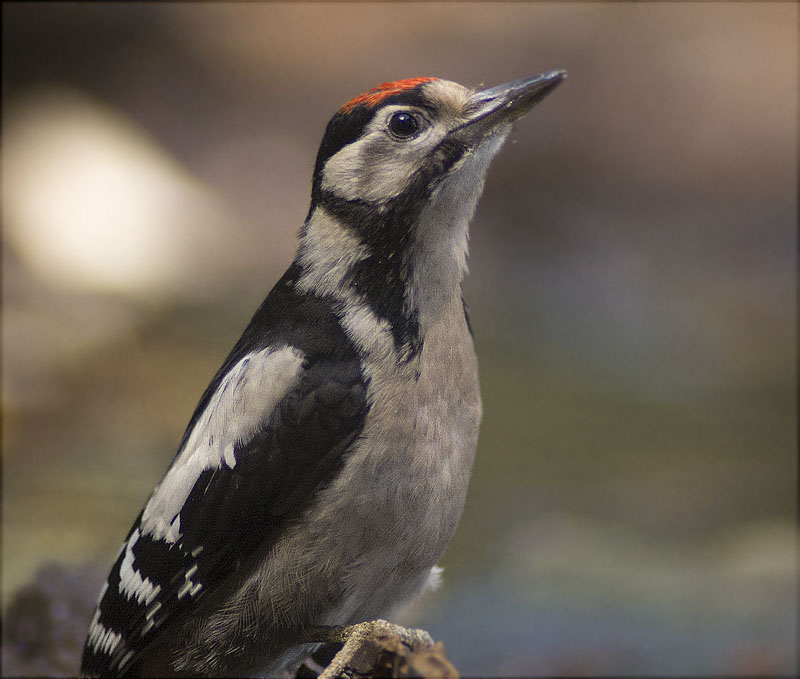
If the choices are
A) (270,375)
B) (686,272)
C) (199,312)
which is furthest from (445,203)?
(686,272)

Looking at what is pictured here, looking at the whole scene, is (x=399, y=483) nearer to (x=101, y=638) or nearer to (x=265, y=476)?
(x=265, y=476)

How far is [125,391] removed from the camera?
1692 millimetres

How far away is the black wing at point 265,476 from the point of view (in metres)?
0.82

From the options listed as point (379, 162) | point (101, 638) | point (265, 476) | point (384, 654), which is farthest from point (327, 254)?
point (101, 638)

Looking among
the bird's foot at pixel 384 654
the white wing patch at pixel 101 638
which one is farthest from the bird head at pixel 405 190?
the white wing patch at pixel 101 638

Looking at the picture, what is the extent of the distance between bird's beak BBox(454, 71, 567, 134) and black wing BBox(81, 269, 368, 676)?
24cm

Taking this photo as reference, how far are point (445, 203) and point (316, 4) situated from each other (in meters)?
1.08

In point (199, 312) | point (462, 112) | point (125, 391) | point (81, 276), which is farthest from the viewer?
point (81, 276)

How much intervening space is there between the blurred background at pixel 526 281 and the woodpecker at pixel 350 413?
44 centimetres

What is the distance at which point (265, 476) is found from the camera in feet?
2.73

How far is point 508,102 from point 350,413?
33 centimetres

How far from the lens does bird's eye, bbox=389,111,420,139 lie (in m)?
0.81

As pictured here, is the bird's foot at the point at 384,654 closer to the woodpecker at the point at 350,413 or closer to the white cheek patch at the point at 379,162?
the woodpecker at the point at 350,413

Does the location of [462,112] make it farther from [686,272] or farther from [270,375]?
[686,272]
